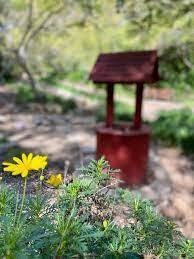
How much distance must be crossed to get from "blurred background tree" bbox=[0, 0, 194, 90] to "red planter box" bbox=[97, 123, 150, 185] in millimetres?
2226

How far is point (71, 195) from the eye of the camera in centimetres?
163

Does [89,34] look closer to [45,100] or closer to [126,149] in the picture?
[45,100]

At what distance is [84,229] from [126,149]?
503cm

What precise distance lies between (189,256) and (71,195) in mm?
500

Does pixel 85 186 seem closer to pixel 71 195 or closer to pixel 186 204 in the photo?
pixel 71 195

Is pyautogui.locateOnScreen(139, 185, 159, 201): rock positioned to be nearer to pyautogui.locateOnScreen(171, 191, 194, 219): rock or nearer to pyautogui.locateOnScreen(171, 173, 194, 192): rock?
pyautogui.locateOnScreen(171, 191, 194, 219): rock

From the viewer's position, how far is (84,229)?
1462mm

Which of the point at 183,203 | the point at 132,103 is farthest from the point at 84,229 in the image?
the point at 132,103

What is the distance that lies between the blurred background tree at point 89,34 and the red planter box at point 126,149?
2226mm

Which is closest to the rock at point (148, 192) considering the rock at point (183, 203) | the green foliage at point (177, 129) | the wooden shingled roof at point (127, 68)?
the rock at point (183, 203)

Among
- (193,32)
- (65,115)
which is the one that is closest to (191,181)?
(193,32)

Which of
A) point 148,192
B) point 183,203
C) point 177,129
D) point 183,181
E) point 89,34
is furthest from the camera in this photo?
point 89,34

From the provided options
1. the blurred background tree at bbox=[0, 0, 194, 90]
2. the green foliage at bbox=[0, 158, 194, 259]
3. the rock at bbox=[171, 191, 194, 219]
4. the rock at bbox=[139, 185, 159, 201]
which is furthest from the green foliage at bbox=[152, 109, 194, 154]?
the green foliage at bbox=[0, 158, 194, 259]

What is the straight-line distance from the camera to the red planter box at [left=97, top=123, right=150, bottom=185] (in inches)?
253
